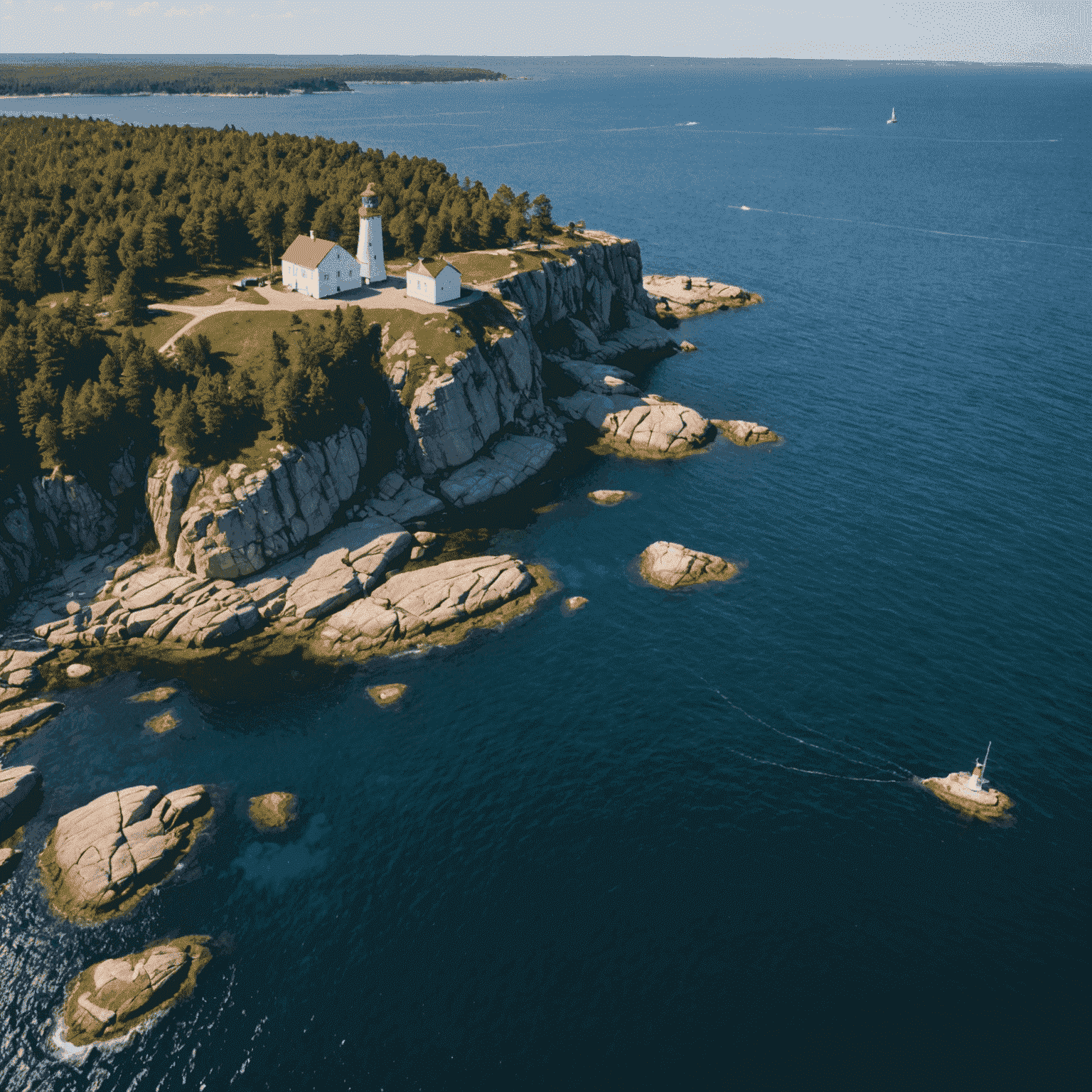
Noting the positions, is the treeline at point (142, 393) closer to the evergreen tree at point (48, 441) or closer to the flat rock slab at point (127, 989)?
the evergreen tree at point (48, 441)

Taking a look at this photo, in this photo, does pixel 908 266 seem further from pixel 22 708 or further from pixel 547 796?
pixel 22 708

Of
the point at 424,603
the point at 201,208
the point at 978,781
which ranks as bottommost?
the point at 424,603

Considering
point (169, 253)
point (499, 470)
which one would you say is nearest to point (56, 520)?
point (499, 470)

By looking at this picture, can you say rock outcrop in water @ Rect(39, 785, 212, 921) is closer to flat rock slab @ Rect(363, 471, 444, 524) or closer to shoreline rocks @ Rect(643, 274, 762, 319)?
flat rock slab @ Rect(363, 471, 444, 524)

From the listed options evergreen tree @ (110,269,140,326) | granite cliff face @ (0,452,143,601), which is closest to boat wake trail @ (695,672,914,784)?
granite cliff face @ (0,452,143,601)

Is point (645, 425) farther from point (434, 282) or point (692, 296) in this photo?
point (692, 296)

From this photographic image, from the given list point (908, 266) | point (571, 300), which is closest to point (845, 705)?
point (571, 300)
